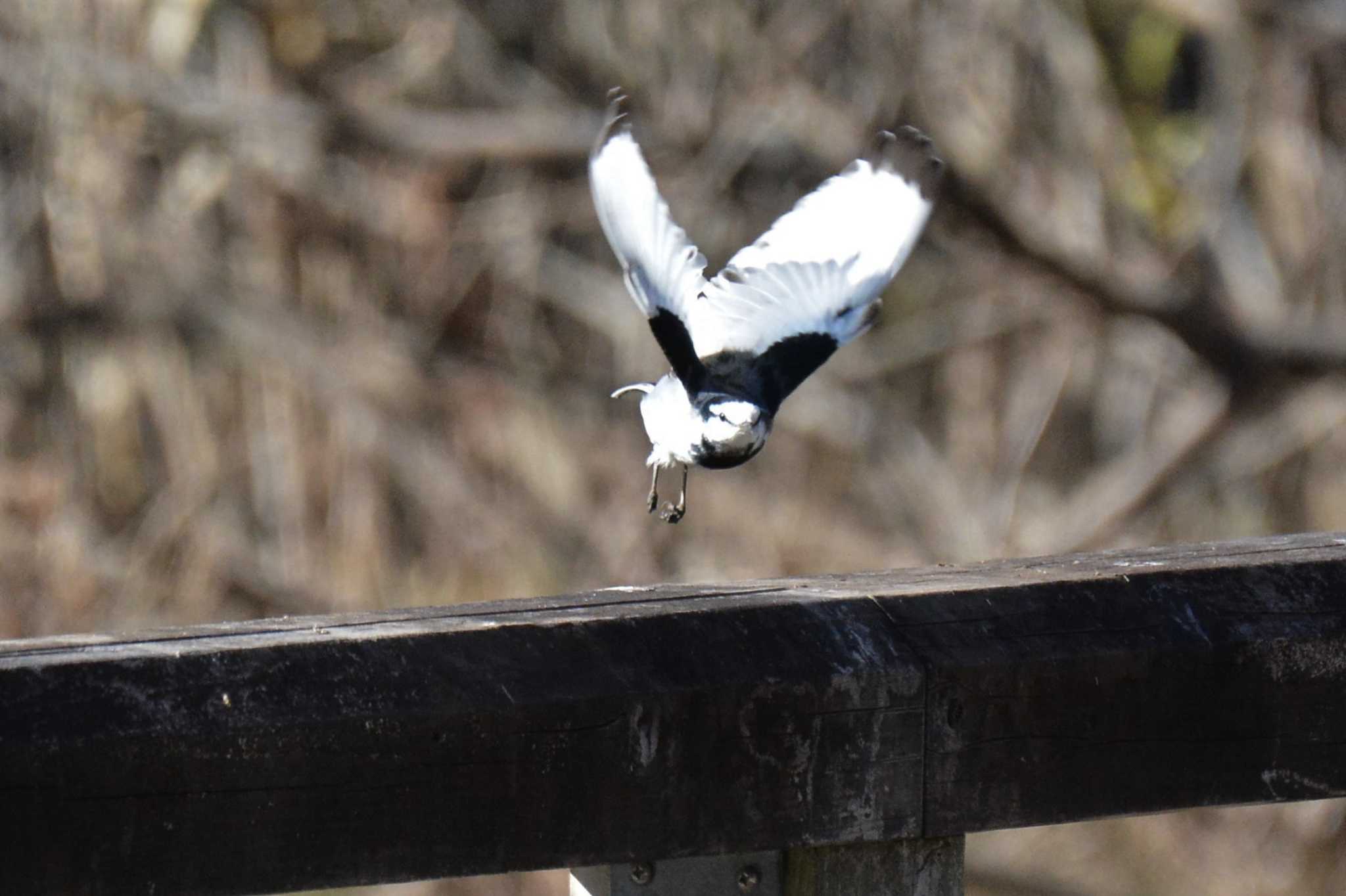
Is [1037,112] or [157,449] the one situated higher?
[1037,112]

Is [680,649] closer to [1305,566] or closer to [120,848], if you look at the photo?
[120,848]

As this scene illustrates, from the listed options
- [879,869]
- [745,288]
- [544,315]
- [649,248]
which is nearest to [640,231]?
[649,248]

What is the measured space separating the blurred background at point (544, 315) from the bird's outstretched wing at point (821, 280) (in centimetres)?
290

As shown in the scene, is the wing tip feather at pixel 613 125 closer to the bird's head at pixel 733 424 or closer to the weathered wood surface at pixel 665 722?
the bird's head at pixel 733 424

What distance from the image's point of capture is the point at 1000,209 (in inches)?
183

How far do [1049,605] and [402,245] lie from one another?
4.91 m

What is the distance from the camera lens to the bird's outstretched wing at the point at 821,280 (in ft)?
8.32

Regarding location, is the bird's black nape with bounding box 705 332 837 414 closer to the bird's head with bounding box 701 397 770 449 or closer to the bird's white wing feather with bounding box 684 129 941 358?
the bird's white wing feather with bounding box 684 129 941 358

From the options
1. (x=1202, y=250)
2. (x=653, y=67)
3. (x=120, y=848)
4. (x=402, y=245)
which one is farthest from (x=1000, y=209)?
(x=120, y=848)

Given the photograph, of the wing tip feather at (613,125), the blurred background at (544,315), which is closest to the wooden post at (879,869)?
the wing tip feather at (613,125)

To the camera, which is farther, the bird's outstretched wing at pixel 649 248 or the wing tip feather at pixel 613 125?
the wing tip feather at pixel 613 125

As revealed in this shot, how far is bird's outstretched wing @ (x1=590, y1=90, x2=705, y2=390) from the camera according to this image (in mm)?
2416

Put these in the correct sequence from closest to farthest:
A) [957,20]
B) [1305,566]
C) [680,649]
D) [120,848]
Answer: [120,848]
[680,649]
[1305,566]
[957,20]

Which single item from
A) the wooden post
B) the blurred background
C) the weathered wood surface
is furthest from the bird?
the blurred background
